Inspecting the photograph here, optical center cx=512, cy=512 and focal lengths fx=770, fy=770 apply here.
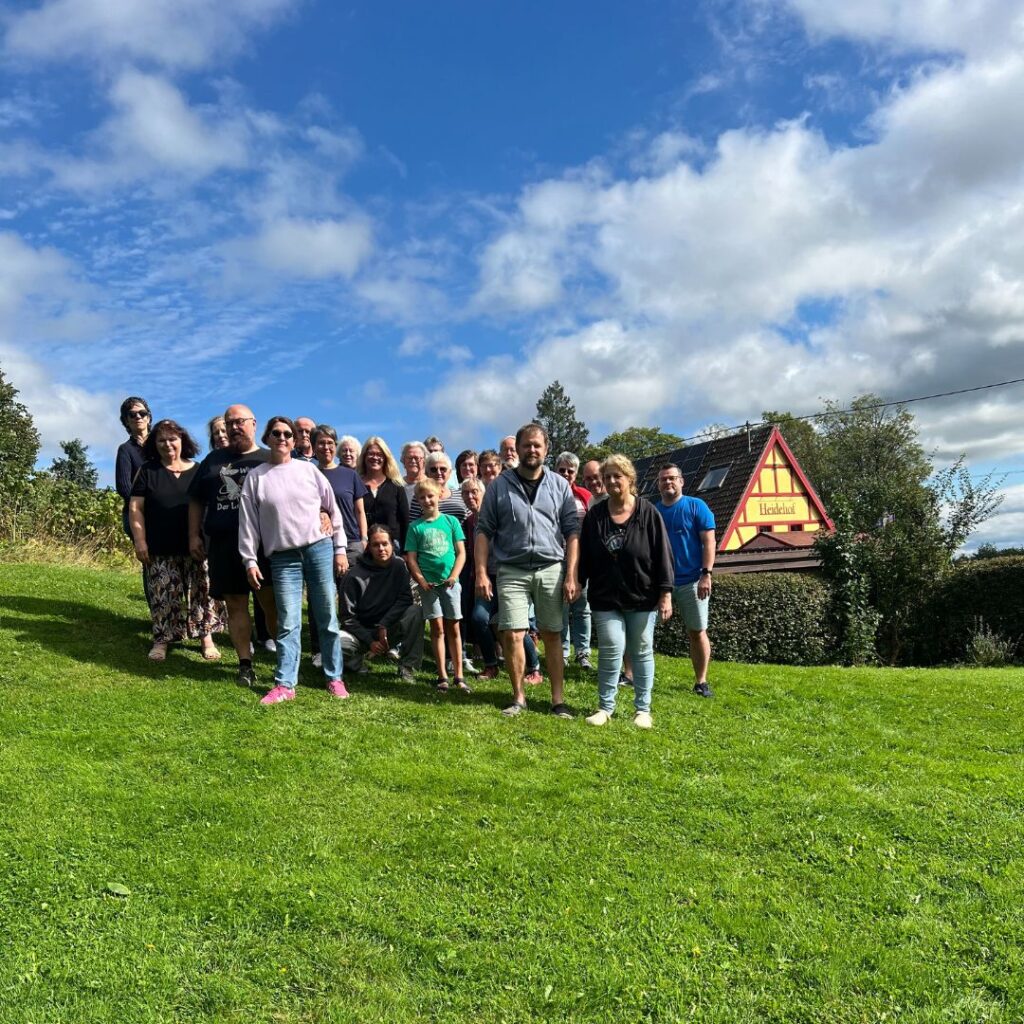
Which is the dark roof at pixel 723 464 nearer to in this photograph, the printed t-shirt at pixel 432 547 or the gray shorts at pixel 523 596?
the printed t-shirt at pixel 432 547

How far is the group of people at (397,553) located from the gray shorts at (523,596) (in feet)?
0.03

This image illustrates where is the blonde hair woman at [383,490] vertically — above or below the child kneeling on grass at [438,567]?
above

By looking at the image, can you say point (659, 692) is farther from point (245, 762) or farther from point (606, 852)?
point (245, 762)

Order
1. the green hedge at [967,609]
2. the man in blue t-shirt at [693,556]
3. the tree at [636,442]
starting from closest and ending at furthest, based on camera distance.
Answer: the man in blue t-shirt at [693,556], the green hedge at [967,609], the tree at [636,442]

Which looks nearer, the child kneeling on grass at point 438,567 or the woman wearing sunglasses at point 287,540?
the woman wearing sunglasses at point 287,540

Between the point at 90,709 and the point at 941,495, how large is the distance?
15159mm

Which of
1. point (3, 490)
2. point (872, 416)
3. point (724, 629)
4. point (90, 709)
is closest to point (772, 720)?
point (90, 709)

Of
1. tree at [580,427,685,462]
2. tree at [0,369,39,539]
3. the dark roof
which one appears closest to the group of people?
tree at [0,369,39,539]

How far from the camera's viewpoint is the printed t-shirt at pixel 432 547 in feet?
20.5

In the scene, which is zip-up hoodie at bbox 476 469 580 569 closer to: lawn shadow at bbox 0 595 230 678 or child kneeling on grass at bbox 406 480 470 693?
child kneeling on grass at bbox 406 480 470 693

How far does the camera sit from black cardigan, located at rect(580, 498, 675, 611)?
5508 mm

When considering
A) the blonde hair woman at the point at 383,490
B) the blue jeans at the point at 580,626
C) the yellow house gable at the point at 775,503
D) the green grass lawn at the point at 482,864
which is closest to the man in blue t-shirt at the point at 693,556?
the green grass lawn at the point at 482,864

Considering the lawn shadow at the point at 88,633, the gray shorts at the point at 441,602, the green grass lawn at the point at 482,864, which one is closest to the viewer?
the green grass lawn at the point at 482,864

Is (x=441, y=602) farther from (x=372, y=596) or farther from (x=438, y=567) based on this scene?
(x=372, y=596)
